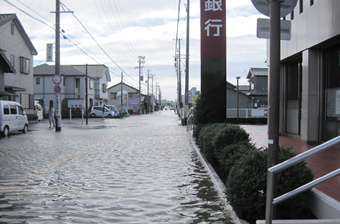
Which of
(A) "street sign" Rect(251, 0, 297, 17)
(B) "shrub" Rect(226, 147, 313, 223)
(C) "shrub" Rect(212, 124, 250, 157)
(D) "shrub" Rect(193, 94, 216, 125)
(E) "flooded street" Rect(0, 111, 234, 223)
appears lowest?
(E) "flooded street" Rect(0, 111, 234, 223)

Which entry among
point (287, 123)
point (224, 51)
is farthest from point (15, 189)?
point (287, 123)

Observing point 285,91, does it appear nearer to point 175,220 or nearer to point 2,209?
point 175,220

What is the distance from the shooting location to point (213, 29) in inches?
465

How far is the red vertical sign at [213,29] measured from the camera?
1176cm

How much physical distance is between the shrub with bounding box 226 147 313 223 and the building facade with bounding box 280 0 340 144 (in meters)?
6.34

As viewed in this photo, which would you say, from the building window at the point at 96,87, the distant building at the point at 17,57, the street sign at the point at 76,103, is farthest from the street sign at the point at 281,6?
the building window at the point at 96,87

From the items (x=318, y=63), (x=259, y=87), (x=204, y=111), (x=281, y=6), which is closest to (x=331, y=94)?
(x=318, y=63)

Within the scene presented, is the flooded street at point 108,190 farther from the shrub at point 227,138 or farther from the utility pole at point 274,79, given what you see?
the utility pole at point 274,79

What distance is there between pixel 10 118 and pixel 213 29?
38.8 ft

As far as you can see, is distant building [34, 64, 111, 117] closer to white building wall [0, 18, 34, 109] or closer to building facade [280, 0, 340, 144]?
white building wall [0, 18, 34, 109]

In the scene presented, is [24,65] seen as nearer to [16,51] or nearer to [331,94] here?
[16,51]

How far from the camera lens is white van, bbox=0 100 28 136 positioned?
1623cm

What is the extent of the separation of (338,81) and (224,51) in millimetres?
4088

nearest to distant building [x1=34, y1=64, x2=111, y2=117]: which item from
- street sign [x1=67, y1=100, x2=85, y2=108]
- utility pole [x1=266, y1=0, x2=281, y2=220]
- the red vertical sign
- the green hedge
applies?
street sign [x1=67, y1=100, x2=85, y2=108]
